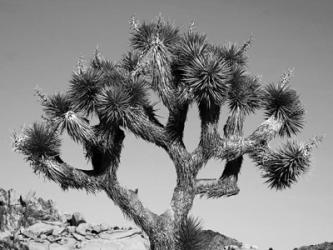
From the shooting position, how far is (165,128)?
1539cm

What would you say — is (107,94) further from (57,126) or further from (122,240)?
(122,240)

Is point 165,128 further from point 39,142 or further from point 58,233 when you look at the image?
point 58,233

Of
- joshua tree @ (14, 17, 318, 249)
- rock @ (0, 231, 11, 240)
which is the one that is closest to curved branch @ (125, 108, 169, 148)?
joshua tree @ (14, 17, 318, 249)

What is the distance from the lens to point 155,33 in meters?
15.7

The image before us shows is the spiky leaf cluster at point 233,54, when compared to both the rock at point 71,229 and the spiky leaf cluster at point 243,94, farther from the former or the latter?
the rock at point 71,229

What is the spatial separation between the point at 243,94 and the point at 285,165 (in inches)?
83.8

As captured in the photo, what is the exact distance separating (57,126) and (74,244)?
18.7 feet

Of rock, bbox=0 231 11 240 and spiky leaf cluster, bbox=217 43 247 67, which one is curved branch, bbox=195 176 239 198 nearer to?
spiky leaf cluster, bbox=217 43 247 67

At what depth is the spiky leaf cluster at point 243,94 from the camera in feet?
51.8

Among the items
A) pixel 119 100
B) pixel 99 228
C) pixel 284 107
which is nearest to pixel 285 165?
pixel 284 107

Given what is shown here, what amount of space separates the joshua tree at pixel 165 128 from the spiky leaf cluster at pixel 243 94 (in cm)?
3

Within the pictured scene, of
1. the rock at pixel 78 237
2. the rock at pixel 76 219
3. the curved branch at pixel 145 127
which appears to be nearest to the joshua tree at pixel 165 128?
the curved branch at pixel 145 127

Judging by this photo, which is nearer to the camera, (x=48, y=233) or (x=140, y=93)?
(x=140, y=93)

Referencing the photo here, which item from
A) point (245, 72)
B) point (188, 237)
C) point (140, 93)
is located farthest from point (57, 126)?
point (245, 72)
